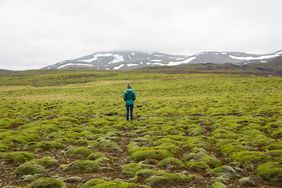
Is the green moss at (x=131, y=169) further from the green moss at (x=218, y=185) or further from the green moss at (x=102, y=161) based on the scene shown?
the green moss at (x=218, y=185)

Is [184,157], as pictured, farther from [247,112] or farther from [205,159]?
[247,112]

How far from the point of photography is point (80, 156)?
18.0 meters

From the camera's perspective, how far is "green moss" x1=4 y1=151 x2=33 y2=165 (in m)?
16.7

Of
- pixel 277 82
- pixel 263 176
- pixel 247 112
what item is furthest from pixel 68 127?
pixel 277 82

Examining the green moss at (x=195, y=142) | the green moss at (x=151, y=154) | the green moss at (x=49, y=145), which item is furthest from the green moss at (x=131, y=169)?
the green moss at (x=49, y=145)

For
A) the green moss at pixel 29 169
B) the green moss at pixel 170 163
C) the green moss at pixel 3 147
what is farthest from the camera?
the green moss at pixel 3 147

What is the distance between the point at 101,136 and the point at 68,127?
5.43m

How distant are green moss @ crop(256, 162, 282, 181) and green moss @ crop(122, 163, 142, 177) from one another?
18.1 feet

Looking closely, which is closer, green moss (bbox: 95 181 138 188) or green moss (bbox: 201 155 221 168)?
green moss (bbox: 95 181 138 188)

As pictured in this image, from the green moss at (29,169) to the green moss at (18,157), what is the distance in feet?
4.76

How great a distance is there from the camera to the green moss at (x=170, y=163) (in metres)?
15.9

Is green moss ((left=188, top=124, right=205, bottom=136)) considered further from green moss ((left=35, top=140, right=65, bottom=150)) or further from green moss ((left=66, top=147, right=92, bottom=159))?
green moss ((left=35, top=140, right=65, bottom=150))

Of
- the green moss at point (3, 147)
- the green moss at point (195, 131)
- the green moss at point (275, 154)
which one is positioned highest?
the green moss at point (3, 147)

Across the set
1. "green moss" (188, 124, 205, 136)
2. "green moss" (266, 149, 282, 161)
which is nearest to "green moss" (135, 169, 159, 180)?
"green moss" (266, 149, 282, 161)
